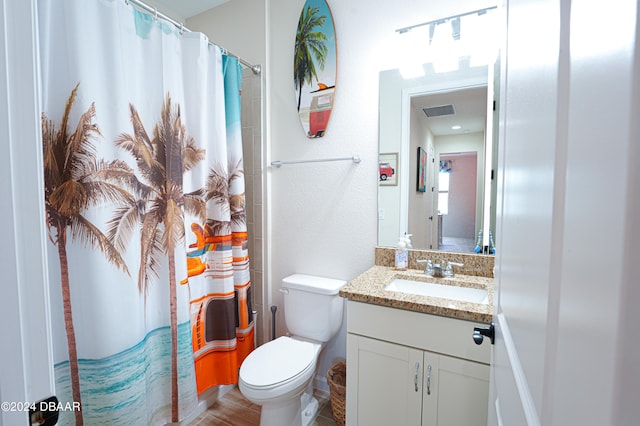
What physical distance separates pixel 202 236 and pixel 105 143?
67 centimetres

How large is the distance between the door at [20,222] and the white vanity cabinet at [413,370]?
42.6 inches

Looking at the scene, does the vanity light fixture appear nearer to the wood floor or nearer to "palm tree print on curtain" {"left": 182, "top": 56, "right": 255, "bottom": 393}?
"palm tree print on curtain" {"left": 182, "top": 56, "right": 255, "bottom": 393}

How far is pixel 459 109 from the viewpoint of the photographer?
156cm

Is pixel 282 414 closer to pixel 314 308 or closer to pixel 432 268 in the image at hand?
pixel 314 308

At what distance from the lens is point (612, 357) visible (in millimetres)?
227

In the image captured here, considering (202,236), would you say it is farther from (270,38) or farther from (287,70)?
(270,38)

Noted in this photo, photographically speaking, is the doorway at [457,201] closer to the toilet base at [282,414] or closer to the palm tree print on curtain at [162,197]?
the toilet base at [282,414]

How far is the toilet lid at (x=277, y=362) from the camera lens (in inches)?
54.8

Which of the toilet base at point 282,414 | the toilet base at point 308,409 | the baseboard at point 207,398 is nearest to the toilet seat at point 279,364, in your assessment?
the toilet base at point 282,414

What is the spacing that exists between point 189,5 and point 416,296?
2.55 m

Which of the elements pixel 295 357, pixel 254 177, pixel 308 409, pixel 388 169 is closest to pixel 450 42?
pixel 388 169

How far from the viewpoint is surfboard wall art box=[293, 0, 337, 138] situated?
183cm

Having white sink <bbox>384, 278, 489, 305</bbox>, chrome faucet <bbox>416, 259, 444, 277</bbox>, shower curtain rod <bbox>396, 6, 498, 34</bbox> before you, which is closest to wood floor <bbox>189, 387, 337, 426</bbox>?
white sink <bbox>384, 278, 489, 305</bbox>

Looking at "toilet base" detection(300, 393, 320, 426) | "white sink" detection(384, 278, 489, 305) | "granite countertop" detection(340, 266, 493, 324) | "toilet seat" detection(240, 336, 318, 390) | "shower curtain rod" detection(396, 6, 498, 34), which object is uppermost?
"shower curtain rod" detection(396, 6, 498, 34)
